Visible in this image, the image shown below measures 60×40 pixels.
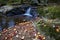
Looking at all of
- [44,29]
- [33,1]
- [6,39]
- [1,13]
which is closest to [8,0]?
[33,1]

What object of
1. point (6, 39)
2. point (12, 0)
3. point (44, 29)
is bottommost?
point (12, 0)

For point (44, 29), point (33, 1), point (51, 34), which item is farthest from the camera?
point (33, 1)

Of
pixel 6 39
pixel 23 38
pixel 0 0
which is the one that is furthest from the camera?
pixel 0 0

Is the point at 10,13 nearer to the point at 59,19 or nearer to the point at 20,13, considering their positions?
the point at 20,13

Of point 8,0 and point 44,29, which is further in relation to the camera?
point 8,0

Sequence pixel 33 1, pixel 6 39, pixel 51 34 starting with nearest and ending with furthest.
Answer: pixel 51 34 → pixel 6 39 → pixel 33 1

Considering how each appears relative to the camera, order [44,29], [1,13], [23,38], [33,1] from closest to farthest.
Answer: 1. [44,29]
2. [23,38]
3. [1,13]
4. [33,1]

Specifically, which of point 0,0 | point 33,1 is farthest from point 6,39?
point 0,0

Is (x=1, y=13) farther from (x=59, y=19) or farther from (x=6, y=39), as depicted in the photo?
(x=59, y=19)

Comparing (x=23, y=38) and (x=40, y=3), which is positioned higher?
(x=23, y=38)
